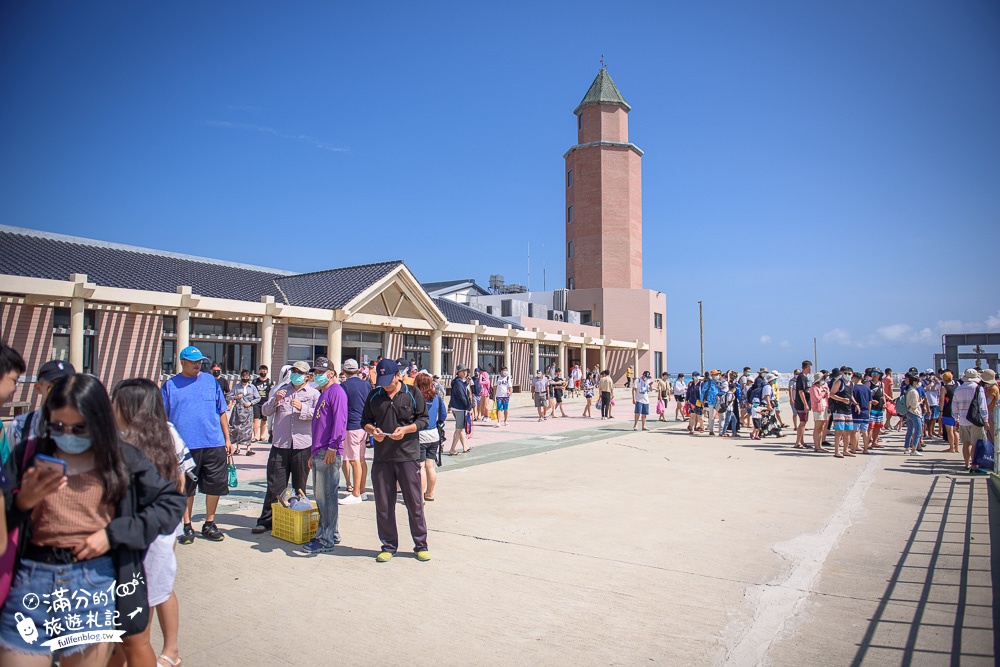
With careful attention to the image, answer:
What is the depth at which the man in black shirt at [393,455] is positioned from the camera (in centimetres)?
532

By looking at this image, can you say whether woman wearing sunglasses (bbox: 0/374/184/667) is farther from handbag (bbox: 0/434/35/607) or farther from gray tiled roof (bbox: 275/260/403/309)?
gray tiled roof (bbox: 275/260/403/309)

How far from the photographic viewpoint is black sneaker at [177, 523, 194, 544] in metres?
5.59

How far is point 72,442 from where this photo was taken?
229 cm

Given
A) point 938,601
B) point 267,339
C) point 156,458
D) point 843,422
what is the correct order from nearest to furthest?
point 156,458 → point 938,601 → point 843,422 → point 267,339

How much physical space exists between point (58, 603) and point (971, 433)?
40.2ft

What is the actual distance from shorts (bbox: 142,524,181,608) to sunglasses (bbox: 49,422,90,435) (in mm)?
781

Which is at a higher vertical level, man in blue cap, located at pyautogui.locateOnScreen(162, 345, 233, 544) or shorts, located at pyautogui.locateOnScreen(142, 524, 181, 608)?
man in blue cap, located at pyautogui.locateOnScreen(162, 345, 233, 544)

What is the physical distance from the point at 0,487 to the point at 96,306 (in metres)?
15.1

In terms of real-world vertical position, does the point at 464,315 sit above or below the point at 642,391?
above

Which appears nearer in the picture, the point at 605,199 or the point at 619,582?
the point at 619,582

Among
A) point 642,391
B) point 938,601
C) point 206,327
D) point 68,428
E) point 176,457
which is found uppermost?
point 206,327

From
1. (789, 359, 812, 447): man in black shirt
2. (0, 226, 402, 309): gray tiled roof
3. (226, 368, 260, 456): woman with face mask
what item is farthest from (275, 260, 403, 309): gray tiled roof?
(789, 359, 812, 447): man in black shirt

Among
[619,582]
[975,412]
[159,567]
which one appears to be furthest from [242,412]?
[975,412]

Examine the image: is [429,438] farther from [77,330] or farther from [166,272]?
[166,272]
